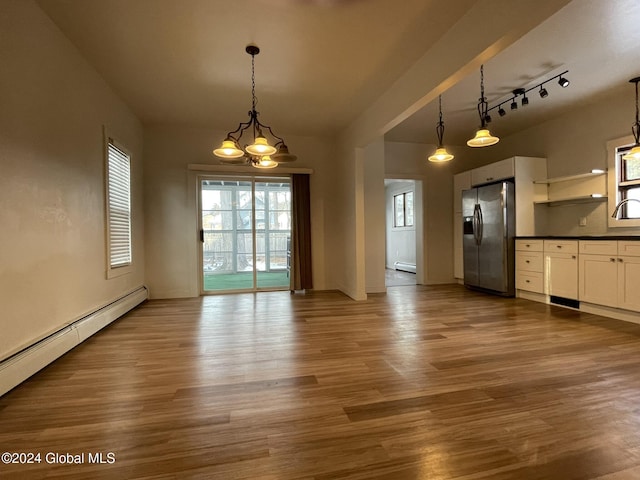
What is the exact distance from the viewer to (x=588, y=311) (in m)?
3.75

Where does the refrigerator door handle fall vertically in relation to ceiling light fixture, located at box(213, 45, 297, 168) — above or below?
below

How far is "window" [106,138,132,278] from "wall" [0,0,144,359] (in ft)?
0.57

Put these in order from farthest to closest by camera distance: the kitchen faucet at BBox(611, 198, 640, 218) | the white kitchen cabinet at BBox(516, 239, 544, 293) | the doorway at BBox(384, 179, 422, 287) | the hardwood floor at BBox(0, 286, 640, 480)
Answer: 1. the doorway at BBox(384, 179, 422, 287)
2. the white kitchen cabinet at BBox(516, 239, 544, 293)
3. the kitchen faucet at BBox(611, 198, 640, 218)
4. the hardwood floor at BBox(0, 286, 640, 480)

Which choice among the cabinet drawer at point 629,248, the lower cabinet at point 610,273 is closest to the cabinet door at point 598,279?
the lower cabinet at point 610,273

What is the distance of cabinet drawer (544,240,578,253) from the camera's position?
3854 millimetres

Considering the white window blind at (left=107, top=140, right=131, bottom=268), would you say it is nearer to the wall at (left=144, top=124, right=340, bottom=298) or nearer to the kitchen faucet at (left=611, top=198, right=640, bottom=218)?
the wall at (left=144, top=124, right=340, bottom=298)

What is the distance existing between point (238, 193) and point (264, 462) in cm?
469

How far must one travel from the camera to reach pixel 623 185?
12.9ft

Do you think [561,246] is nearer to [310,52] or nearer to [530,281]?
[530,281]

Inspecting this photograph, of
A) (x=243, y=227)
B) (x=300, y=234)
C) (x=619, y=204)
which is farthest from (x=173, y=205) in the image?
(x=619, y=204)

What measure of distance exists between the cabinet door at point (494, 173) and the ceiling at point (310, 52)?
831 millimetres

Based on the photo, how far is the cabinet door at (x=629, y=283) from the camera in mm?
3207

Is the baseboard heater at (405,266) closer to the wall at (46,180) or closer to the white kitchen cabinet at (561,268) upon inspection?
the white kitchen cabinet at (561,268)

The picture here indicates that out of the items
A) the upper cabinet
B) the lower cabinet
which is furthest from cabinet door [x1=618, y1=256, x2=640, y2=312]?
the upper cabinet
